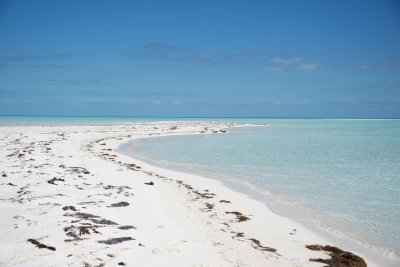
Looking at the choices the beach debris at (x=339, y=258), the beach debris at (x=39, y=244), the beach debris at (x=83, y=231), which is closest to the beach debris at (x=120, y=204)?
the beach debris at (x=83, y=231)

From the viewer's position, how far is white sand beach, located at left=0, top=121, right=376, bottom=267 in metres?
5.88

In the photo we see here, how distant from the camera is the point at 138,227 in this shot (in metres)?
7.45

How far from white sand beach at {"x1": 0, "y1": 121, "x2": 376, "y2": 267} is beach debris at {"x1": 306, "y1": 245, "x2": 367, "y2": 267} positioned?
0.11 feet

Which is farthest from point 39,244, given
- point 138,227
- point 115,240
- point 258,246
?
point 258,246

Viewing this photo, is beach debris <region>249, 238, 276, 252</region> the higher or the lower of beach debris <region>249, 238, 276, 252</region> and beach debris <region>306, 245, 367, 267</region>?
the higher

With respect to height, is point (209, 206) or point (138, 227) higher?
point (138, 227)

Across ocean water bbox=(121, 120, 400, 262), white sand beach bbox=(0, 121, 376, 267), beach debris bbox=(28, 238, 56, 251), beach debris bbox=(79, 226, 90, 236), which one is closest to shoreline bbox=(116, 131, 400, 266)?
ocean water bbox=(121, 120, 400, 262)

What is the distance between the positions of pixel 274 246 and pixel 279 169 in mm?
10900

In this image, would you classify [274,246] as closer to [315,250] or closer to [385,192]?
[315,250]

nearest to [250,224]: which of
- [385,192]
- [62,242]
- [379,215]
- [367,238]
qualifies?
[367,238]

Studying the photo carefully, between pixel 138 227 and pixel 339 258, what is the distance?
4.21 metres

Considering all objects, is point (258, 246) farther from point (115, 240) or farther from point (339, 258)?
point (115, 240)

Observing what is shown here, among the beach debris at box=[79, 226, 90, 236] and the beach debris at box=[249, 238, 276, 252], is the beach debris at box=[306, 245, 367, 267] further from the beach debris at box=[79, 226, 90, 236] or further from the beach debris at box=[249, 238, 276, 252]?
the beach debris at box=[79, 226, 90, 236]

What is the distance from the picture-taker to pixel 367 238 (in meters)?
8.02
